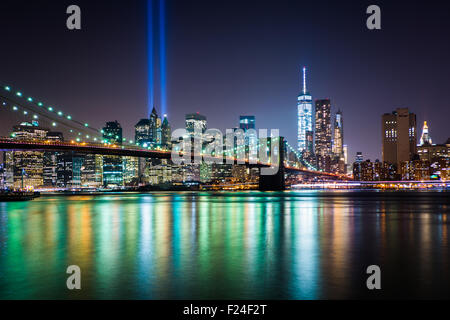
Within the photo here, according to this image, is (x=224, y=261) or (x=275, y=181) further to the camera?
(x=275, y=181)

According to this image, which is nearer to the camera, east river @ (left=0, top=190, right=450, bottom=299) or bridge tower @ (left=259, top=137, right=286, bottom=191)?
east river @ (left=0, top=190, right=450, bottom=299)

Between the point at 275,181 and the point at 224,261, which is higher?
the point at 275,181

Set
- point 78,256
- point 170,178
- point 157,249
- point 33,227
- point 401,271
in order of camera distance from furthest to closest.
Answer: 1. point 170,178
2. point 33,227
3. point 157,249
4. point 78,256
5. point 401,271

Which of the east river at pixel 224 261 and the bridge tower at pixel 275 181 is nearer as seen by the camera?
the east river at pixel 224 261

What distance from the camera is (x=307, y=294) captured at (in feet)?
31.2

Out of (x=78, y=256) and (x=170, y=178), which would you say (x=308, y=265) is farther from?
(x=170, y=178)

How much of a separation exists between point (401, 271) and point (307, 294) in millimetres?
3965
